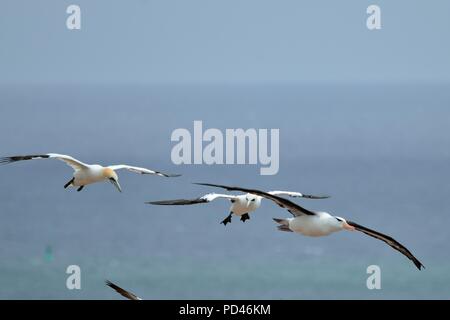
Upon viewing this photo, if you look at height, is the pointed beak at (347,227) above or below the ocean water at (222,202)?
below

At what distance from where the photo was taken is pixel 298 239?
62.5 meters

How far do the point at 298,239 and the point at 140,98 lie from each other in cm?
2092

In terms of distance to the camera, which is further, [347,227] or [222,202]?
[222,202]

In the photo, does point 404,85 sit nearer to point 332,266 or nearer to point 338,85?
point 338,85

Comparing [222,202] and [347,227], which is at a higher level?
[222,202]

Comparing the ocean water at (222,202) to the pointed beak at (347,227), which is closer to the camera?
the pointed beak at (347,227)

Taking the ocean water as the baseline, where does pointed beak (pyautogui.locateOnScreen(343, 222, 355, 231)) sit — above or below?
below

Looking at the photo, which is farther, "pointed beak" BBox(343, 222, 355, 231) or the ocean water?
the ocean water

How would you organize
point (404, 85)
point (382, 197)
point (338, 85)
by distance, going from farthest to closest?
point (338, 85) → point (404, 85) → point (382, 197)

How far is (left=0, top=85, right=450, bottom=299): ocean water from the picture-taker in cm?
4972

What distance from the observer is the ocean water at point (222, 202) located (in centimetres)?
4972

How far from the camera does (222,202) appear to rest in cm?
5997

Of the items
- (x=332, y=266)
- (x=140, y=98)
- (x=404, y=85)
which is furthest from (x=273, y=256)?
(x=404, y=85)
